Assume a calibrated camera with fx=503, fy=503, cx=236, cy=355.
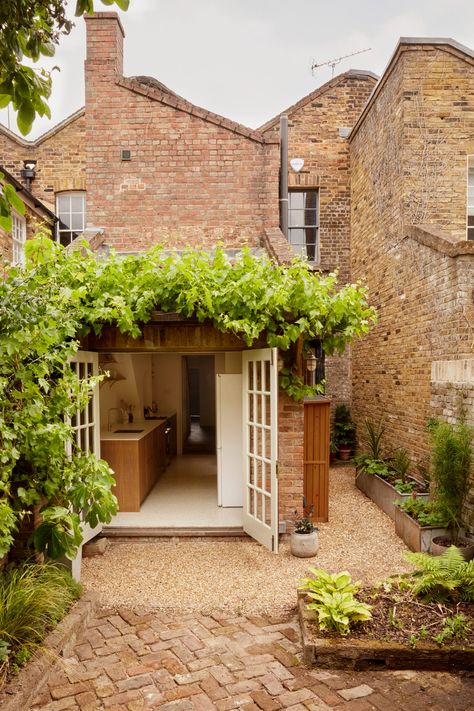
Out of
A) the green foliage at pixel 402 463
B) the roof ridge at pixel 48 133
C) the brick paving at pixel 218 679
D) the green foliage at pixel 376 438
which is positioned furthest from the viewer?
the roof ridge at pixel 48 133

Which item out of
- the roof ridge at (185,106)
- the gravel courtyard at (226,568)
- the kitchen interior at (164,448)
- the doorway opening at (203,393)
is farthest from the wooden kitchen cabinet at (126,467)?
the doorway opening at (203,393)

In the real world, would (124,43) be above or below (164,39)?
below

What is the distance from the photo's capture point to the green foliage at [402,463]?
7961mm

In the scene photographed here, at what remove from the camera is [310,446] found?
24.4 ft

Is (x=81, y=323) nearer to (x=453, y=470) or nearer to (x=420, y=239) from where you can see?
(x=453, y=470)

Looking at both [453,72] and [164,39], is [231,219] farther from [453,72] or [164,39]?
[164,39]

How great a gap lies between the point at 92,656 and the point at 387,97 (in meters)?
9.80

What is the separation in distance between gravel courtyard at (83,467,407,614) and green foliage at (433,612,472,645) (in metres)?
1.28

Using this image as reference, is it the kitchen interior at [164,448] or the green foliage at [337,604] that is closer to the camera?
the green foliage at [337,604]

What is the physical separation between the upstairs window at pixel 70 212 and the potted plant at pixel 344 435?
8.41 meters

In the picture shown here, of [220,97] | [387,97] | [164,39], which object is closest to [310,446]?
[387,97]

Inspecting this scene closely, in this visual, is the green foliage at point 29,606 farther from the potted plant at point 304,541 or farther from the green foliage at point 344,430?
the green foliage at point 344,430

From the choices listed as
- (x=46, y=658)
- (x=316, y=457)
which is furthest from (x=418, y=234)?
(x=46, y=658)

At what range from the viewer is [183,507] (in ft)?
25.0
